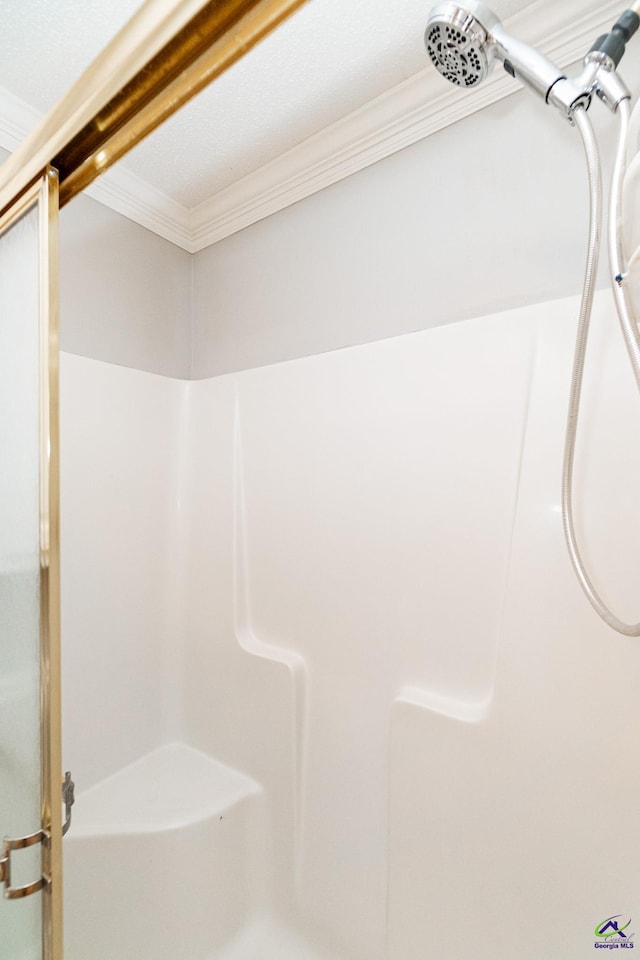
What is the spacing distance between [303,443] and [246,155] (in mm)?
832

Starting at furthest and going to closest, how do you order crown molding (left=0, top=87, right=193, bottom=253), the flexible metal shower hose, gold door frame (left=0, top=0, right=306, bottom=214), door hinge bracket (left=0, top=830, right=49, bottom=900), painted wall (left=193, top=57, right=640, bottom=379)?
1. crown molding (left=0, top=87, right=193, bottom=253)
2. painted wall (left=193, top=57, right=640, bottom=379)
3. the flexible metal shower hose
4. door hinge bracket (left=0, top=830, right=49, bottom=900)
5. gold door frame (left=0, top=0, right=306, bottom=214)

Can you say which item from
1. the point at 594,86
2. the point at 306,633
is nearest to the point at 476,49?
the point at 594,86

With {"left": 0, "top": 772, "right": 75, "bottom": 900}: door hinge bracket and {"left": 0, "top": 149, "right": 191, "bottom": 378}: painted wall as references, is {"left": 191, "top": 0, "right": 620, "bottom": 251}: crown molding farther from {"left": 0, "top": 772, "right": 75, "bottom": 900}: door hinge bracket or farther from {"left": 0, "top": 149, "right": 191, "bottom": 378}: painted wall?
{"left": 0, "top": 772, "right": 75, "bottom": 900}: door hinge bracket

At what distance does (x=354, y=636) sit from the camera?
1130 mm

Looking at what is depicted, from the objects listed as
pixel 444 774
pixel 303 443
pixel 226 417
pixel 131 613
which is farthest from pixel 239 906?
pixel 226 417

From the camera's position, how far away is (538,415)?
36.0 inches

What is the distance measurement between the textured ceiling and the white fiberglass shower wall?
7.7 inches

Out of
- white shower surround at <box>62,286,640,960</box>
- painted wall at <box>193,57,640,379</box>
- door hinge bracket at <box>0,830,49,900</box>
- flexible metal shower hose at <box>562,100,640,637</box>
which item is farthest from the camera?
painted wall at <box>193,57,640,379</box>

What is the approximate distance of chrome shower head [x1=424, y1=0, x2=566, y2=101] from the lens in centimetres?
72

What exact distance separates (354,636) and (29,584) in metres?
0.72

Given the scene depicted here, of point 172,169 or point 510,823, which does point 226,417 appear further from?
point 510,823

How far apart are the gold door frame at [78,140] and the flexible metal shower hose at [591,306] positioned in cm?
56

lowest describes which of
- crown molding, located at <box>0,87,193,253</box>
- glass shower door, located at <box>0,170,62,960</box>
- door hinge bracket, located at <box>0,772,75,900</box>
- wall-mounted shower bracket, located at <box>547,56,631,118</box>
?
door hinge bracket, located at <box>0,772,75,900</box>

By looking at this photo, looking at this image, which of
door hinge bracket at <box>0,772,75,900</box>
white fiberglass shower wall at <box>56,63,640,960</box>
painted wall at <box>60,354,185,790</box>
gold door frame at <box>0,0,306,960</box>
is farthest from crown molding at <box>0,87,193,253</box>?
door hinge bracket at <box>0,772,75,900</box>
